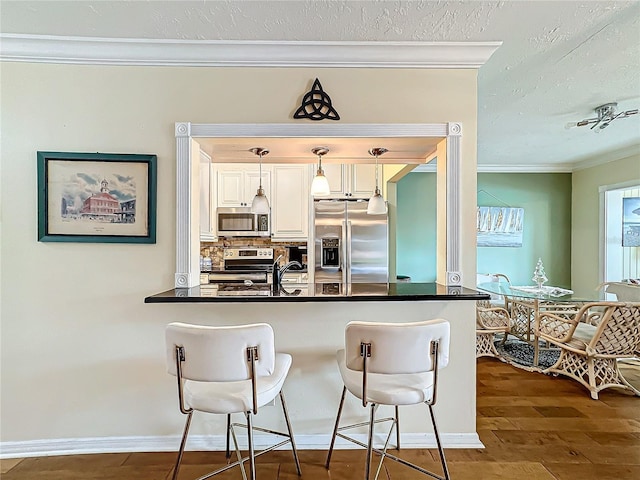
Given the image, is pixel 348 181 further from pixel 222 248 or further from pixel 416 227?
pixel 222 248

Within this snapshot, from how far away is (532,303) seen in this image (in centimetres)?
356

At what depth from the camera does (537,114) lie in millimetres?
2924

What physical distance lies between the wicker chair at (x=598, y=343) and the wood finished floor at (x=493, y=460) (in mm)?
402

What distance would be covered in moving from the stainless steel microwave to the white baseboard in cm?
242

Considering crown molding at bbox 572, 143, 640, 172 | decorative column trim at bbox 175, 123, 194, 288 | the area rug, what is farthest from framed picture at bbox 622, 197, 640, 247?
decorative column trim at bbox 175, 123, 194, 288

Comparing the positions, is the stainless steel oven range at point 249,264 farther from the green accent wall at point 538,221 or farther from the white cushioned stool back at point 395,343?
the green accent wall at point 538,221

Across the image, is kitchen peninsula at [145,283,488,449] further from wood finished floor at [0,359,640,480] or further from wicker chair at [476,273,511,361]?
wicker chair at [476,273,511,361]

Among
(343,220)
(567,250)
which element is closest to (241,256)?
(343,220)

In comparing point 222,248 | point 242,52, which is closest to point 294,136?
point 242,52

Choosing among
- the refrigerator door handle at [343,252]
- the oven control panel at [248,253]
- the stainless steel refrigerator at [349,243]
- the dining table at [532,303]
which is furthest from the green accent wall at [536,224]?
the oven control panel at [248,253]

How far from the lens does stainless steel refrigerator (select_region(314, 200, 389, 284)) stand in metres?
3.82

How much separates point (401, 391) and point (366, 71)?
5.83ft

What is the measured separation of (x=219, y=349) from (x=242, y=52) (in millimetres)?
1642

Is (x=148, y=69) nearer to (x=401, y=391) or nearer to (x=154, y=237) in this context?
(x=154, y=237)
